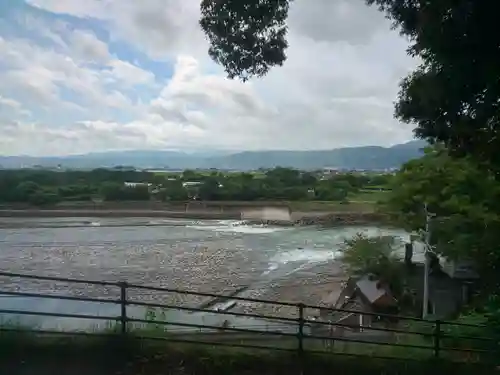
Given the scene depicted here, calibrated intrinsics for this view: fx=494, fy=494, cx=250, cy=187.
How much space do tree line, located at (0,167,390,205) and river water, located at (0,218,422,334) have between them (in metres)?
0.75

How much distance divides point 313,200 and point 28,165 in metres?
7.82

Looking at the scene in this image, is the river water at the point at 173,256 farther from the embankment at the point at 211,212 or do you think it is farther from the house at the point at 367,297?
the house at the point at 367,297

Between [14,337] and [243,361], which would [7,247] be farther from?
[243,361]

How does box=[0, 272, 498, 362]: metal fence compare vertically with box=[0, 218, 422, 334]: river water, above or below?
above

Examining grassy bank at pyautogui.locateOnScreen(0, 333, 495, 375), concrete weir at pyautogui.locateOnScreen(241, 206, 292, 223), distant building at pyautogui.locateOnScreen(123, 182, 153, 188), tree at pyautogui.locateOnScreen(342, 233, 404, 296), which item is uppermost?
distant building at pyautogui.locateOnScreen(123, 182, 153, 188)

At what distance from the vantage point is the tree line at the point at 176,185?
7.14 m

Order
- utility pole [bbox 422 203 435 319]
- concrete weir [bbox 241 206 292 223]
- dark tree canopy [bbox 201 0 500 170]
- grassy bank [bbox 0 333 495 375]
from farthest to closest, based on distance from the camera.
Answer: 1. concrete weir [bbox 241 206 292 223]
2. utility pole [bbox 422 203 435 319]
3. dark tree canopy [bbox 201 0 500 170]
4. grassy bank [bbox 0 333 495 375]

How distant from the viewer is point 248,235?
46.2ft

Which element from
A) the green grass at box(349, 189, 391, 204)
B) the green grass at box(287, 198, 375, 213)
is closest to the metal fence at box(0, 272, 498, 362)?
the green grass at box(287, 198, 375, 213)

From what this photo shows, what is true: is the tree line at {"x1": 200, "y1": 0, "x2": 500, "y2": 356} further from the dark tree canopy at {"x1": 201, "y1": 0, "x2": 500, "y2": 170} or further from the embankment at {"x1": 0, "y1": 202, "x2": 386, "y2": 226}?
the embankment at {"x1": 0, "y1": 202, "x2": 386, "y2": 226}

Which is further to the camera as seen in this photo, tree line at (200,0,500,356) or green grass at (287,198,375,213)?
green grass at (287,198,375,213)

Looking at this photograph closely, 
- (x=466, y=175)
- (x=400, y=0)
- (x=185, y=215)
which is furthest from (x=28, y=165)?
(x=466, y=175)

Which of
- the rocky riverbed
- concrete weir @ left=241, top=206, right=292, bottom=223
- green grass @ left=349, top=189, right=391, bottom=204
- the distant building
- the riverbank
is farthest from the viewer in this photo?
green grass @ left=349, top=189, right=391, bottom=204

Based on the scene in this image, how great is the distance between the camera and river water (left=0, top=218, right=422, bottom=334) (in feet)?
26.5
